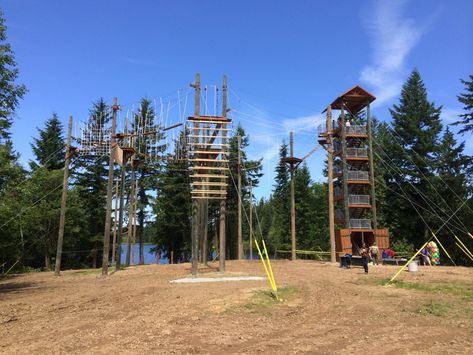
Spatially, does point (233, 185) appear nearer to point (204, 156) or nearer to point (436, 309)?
point (204, 156)

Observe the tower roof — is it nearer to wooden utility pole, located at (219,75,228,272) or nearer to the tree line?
the tree line

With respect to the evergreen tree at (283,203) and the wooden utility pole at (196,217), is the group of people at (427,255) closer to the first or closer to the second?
the wooden utility pole at (196,217)

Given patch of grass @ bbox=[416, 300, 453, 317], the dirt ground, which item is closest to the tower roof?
the dirt ground

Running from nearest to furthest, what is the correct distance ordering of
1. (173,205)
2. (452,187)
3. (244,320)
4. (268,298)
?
(244,320)
(268,298)
(452,187)
(173,205)

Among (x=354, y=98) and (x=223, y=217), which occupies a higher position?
(x=354, y=98)

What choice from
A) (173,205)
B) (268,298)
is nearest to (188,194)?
(173,205)

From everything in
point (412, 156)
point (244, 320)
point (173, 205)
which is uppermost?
point (412, 156)

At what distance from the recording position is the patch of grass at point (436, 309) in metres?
10.1

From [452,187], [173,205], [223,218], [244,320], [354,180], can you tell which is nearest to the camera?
[244,320]

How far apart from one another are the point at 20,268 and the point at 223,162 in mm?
27951

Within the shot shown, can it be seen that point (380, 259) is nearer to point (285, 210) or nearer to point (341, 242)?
point (341, 242)

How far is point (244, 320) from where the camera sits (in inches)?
381

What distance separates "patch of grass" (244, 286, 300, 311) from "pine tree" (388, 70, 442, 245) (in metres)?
33.5

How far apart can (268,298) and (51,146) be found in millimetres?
42010
